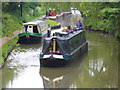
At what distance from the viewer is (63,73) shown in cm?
1307

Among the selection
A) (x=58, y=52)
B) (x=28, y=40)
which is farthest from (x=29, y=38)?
(x=58, y=52)

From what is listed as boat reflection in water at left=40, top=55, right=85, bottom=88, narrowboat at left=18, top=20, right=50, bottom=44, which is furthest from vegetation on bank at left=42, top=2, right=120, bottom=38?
narrowboat at left=18, top=20, right=50, bottom=44

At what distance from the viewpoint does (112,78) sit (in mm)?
12258

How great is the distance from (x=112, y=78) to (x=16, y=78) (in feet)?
13.7

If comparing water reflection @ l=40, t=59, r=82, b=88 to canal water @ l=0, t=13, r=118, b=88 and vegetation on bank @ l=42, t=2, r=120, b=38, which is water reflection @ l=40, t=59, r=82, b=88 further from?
vegetation on bank @ l=42, t=2, r=120, b=38

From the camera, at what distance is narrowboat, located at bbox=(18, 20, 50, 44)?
2170 cm

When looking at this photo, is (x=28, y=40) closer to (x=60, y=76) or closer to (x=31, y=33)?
(x=31, y=33)

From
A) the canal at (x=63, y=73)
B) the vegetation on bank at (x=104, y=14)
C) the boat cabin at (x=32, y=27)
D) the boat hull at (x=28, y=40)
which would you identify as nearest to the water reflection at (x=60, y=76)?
the canal at (x=63, y=73)

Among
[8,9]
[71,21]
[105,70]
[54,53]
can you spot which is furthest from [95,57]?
[71,21]

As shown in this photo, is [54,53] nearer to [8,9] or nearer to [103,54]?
[103,54]

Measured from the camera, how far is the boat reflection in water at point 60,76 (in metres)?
11.7

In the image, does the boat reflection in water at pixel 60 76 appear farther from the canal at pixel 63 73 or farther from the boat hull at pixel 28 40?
the boat hull at pixel 28 40

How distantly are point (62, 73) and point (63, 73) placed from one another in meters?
0.05

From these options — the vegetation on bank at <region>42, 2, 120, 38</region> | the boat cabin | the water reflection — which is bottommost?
the water reflection
